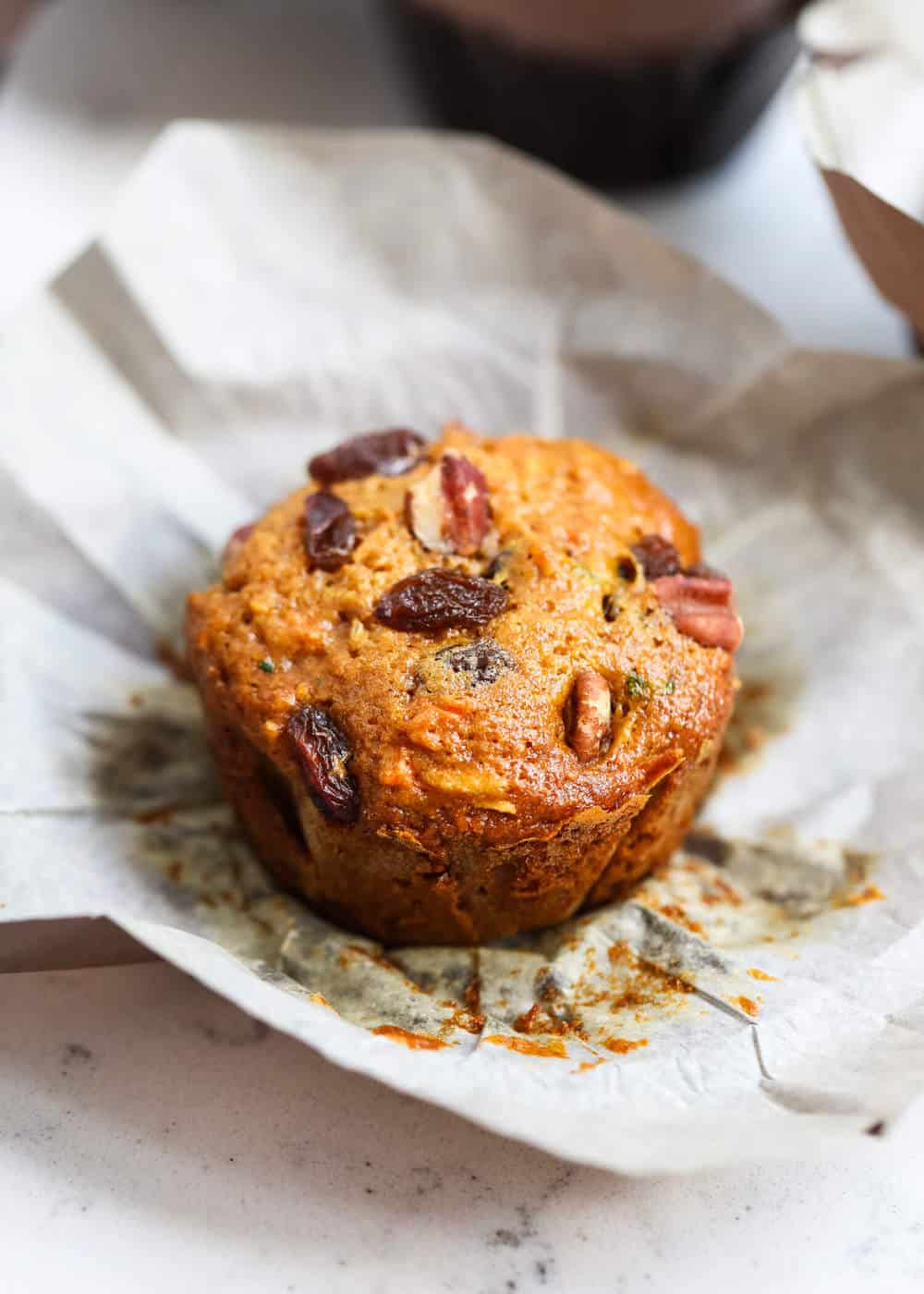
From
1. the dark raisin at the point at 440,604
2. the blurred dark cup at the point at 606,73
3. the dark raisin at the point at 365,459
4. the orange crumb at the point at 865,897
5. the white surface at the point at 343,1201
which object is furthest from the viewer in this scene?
the blurred dark cup at the point at 606,73

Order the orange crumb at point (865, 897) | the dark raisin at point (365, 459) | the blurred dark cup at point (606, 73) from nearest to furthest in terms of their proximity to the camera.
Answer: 1. the orange crumb at point (865, 897)
2. the dark raisin at point (365, 459)
3. the blurred dark cup at point (606, 73)

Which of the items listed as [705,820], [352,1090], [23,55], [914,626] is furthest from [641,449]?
[23,55]

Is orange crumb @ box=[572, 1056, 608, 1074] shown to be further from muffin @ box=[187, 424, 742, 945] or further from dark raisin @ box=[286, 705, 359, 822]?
dark raisin @ box=[286, 705, 359, 822]

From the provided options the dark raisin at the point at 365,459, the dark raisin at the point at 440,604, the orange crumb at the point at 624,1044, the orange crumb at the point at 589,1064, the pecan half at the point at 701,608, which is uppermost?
the dark raisin at the point at 365,459

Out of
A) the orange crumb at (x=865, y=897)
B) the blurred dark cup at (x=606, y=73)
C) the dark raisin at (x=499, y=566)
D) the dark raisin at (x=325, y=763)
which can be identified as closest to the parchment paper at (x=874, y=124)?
the blurred dark cup at (x=606, y=73)

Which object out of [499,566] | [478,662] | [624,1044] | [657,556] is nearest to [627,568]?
[657,556]

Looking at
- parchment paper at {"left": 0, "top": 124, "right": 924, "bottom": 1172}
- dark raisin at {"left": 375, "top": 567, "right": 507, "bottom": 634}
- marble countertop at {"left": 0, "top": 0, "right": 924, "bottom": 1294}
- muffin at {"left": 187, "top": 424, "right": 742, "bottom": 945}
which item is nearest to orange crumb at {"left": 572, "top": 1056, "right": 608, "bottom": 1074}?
parchment paper at {"left": 0, "top": 124, "right": 924, "bottom": 1172}

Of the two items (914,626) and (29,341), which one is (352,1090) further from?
(29,341)

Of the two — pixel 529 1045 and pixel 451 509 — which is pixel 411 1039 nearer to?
pixel 529 1045

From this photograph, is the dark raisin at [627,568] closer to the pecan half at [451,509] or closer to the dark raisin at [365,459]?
the pecan half at [451,509]
